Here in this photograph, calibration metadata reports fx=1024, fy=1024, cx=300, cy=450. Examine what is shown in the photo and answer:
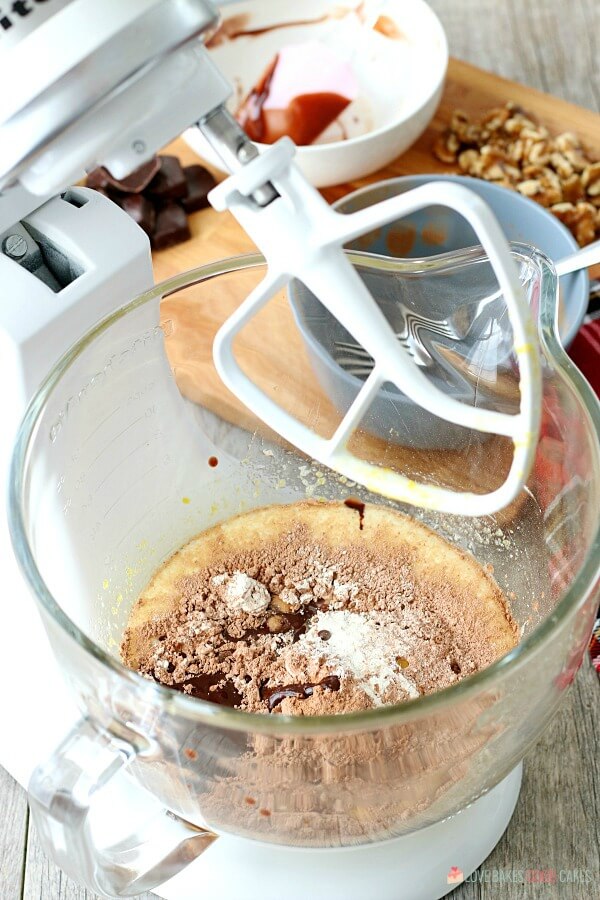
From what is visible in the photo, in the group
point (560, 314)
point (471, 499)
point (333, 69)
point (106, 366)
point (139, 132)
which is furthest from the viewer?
point (333, 69)

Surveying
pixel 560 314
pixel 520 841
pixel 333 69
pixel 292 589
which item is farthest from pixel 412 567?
pixel 333 69

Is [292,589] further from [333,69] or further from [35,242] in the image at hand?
[333,69]

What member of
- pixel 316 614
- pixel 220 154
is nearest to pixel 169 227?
pixel 316 614

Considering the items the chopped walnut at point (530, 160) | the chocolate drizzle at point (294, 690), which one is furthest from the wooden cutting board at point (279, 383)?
the chopped walnut at point (530, 160)

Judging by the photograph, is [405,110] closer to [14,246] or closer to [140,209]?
[140,209]

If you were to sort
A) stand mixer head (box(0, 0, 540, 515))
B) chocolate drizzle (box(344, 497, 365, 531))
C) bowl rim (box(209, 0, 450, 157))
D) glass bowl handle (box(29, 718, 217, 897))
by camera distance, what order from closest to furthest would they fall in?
1. stand mixer head (box(0, 0, 540, 515))
2. glass bowl handle (box(29, 718, 217, 897))
3. chocolate drizzle (box(344, 497, 365, 531))
4. bowl rim (box(209, 0, 450, 157))

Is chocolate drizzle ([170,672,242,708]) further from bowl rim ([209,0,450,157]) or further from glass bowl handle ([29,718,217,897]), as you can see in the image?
bowl rim ([209,0,450,157])

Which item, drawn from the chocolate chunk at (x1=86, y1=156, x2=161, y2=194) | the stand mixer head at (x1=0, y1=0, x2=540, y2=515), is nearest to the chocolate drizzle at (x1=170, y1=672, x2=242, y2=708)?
the stand mixer head at (x1=0, y1=0, x2=540, y2=515)
